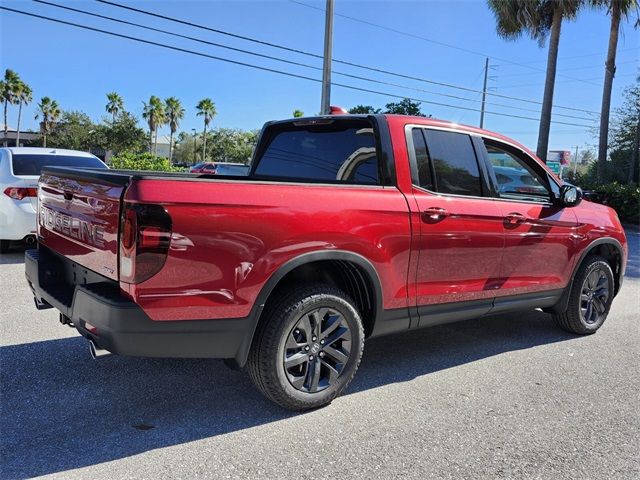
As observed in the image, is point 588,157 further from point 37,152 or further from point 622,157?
point 37,152

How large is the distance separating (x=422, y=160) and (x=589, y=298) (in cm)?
262

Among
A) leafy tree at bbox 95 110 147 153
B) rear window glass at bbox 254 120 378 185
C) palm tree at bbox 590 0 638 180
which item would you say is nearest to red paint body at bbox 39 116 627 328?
rear window glass at bbox 254 120 378 185

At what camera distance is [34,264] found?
3.61m

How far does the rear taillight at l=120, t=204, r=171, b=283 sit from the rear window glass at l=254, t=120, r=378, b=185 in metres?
1.61

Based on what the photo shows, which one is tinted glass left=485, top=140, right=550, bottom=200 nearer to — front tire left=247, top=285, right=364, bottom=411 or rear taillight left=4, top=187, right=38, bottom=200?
front tire left=247, top=285, right=364, bottom=411

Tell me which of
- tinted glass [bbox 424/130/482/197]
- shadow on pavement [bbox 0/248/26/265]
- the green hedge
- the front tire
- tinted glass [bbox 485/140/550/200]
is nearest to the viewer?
the front tire

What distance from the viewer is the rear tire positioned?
509 cm

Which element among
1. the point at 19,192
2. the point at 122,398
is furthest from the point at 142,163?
the point at 122,398

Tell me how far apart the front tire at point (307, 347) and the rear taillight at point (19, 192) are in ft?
18.1

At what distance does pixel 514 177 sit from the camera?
469cm

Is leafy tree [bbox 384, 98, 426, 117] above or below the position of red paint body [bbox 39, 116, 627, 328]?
above

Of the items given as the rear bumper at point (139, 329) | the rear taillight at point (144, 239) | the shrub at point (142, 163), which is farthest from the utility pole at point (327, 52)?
the rear taillight at point (144, 239)

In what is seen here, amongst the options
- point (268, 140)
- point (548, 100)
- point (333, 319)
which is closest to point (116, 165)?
point (548, 100)

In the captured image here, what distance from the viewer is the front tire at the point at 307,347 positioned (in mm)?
3100
